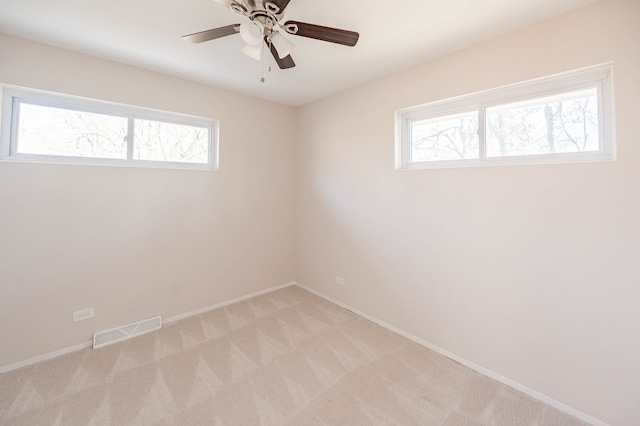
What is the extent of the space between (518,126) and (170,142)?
323 centimetres

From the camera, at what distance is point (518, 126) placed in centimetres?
191

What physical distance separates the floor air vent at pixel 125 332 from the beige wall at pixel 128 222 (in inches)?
2.5

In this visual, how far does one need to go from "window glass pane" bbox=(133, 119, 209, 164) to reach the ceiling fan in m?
1.47

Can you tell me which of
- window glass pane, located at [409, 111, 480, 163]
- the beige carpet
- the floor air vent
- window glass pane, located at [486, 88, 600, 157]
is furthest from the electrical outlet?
window glass pane, located at [486, 88, 600, 157]

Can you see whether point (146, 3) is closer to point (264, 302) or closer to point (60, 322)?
point (60, 322)

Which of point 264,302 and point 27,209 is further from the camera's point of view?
point 264,302

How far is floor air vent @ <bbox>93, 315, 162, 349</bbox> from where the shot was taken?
2271 mm

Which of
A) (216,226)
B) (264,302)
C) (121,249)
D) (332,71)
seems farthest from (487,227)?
(121,249)

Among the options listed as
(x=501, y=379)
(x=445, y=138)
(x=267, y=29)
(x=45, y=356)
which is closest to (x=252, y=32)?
(x=267, y=29)

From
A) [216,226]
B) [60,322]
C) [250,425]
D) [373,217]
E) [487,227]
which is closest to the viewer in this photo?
[250,425]

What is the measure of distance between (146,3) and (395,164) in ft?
7.27

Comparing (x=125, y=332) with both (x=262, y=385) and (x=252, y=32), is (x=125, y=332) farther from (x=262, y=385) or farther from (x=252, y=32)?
(x=252, y=32)

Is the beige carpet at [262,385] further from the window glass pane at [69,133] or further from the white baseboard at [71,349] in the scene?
the window glass pane at [69,133]

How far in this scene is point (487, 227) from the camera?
1964 mm
